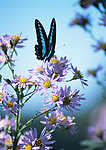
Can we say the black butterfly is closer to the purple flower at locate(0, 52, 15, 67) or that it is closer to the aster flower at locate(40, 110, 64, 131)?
the purple flower at locate(0, 52, 15, 67)

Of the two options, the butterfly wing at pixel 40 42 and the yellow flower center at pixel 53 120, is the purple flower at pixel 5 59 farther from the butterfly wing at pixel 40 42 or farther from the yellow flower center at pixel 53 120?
the yellow flower center at pixel 53 120

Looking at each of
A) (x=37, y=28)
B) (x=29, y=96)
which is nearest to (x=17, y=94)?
(x=29, y=96)

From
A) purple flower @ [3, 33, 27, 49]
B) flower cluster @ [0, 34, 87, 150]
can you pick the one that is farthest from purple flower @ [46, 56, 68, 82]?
purple flower @ [3, 33, 27, 49]

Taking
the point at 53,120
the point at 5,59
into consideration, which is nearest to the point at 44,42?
the point at 5,59

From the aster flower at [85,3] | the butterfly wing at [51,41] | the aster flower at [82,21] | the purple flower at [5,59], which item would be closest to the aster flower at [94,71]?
the aster flower at [82,21]

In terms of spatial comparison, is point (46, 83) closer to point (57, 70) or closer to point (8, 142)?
point (57, 70)

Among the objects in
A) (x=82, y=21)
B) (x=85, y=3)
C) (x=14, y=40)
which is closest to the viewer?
(x=14, y=40)
